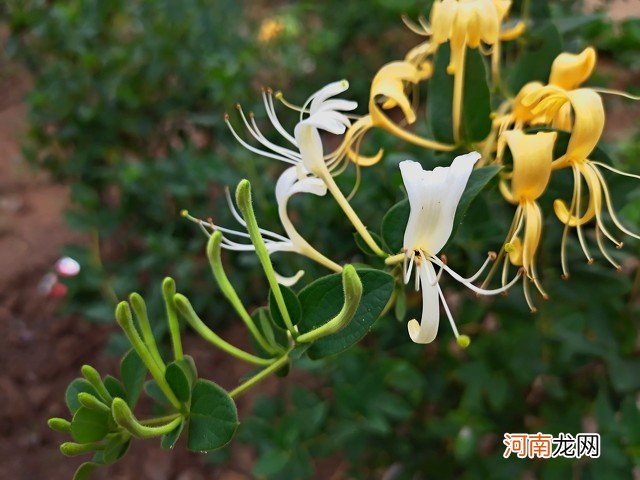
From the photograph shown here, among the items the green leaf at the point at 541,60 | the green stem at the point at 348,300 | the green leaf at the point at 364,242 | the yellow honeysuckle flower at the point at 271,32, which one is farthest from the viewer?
the yellow honeysuckle flower at the point at 271,32

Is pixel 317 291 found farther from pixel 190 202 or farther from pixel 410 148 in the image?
pixel 190 202

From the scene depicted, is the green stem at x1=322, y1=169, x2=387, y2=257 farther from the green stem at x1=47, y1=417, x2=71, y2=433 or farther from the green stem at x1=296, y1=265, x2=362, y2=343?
the green stem at x1=47, y1=417, x2=71, y2=433

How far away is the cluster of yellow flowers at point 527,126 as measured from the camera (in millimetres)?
416

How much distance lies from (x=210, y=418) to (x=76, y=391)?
0.32 feet

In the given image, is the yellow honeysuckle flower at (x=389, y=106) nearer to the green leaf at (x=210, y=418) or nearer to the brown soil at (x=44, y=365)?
the green leaf at (x=210, y=418)

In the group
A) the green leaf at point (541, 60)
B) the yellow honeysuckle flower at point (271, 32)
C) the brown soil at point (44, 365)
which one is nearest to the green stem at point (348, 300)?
the green leaf at point (541, 60)

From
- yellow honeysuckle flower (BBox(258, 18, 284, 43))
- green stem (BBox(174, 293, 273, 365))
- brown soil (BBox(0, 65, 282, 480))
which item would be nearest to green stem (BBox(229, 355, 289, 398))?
green stem (BBox(174, 293, 273, 365))

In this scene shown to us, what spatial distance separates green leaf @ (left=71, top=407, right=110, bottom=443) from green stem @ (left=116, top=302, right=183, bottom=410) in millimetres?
36

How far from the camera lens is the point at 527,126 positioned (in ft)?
1.59

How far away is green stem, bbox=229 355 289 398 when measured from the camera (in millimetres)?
401

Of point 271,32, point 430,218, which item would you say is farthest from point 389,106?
point 271,32

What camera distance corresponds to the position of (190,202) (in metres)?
1.22

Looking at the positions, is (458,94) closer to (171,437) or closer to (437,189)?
(437,189)

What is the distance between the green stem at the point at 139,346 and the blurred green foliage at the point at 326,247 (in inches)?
9.1
